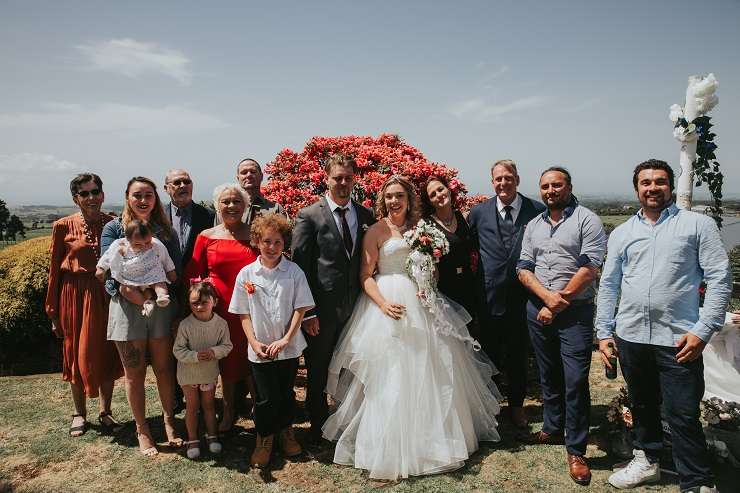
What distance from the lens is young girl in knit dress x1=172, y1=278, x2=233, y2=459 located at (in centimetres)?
434

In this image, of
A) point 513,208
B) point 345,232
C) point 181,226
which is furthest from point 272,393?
point 513,208

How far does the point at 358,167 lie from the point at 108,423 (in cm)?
457

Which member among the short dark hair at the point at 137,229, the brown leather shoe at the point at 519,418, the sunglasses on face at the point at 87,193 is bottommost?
the brown leather shoe at the point at 519,418

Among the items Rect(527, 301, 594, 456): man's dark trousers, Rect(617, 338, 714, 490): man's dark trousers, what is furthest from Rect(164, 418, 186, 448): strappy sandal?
Rect(617, 338, 714, 490): man's dark trousers

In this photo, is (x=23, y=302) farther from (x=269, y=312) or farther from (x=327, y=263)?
(x=327, y=263)

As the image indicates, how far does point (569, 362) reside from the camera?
425 centimetres

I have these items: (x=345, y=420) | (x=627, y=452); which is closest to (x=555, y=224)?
(x=627, y=452)

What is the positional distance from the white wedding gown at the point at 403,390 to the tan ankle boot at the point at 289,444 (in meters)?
0.36

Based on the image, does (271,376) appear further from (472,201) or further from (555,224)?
(472,201)

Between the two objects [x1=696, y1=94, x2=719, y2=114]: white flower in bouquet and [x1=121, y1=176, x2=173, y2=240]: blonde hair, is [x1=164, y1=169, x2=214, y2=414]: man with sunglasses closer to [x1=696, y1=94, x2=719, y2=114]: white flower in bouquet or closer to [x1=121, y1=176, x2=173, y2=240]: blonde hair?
[x1=121, y1=176, x2=173, y2=240]: blonde hair

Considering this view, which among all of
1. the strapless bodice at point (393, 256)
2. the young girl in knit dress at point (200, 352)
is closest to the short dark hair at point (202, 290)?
the young girl in knit dress at point (200, 352)

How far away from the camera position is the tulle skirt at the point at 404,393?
162 inches

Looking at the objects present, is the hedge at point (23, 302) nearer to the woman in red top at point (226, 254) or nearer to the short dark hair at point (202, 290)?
the woman in red top at point (226, 254)

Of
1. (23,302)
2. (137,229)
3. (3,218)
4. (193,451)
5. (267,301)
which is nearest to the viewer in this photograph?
(137,229)
